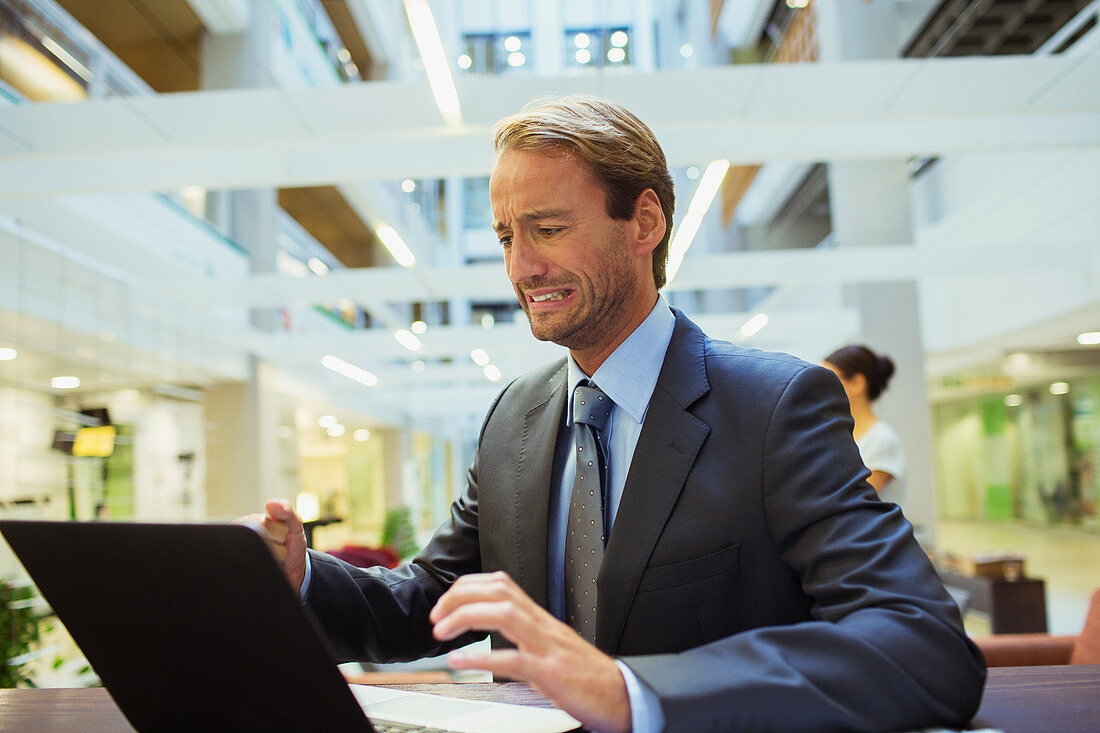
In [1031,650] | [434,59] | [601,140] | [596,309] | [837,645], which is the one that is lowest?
[1031,650]

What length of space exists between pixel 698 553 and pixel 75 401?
963cm

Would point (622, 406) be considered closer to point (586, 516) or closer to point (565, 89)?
point (586, 516)

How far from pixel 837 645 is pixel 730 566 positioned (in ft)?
0.79

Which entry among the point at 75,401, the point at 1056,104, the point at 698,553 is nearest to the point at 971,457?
the point at 1056,104

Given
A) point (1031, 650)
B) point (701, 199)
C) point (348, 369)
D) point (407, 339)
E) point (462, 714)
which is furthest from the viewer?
point (348, 369)

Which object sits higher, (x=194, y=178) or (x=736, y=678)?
(x=194, y=178)

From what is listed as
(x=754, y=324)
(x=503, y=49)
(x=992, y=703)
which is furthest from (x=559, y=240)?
(x=503, y=49)

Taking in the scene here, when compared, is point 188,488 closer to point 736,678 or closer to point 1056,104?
point 1056,104

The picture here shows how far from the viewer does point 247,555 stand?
61 cm

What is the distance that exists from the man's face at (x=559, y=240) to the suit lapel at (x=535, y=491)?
6.5 inches

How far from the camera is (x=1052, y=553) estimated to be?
41.9 ft

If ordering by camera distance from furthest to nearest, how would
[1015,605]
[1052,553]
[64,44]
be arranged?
1. [1052,553]
2. [64,44]
3. [1015,605]

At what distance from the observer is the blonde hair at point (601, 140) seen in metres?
1.12

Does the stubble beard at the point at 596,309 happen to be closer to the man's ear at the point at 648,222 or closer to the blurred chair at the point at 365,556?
the man's ear at the point at 648,222
